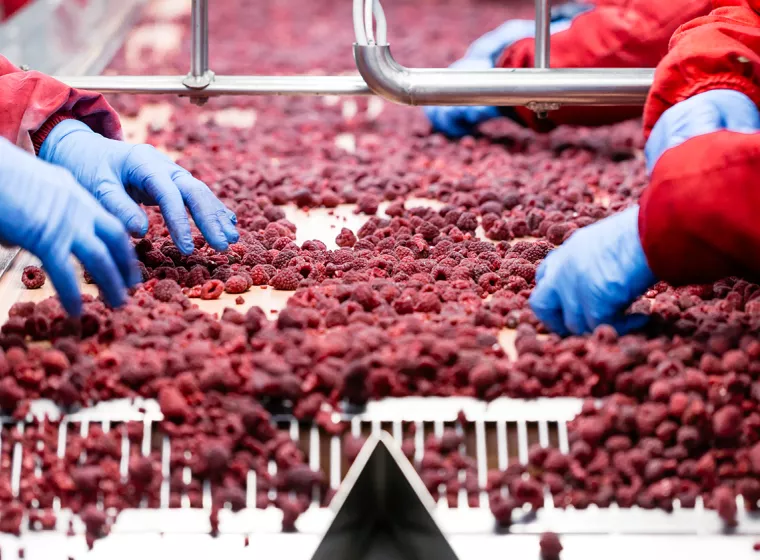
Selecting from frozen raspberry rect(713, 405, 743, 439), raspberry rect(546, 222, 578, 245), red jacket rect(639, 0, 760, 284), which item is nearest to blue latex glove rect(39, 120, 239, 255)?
raspberry rect(546, 222, 578, 245)

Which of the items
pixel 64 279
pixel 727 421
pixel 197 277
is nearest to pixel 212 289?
pixel 197 277

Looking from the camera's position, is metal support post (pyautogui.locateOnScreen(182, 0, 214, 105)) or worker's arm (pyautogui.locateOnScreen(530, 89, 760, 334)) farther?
metal support post (pyautogui.locateOnScreen(182, 0, 214, 105))

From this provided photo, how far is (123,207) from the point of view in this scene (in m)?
1.26

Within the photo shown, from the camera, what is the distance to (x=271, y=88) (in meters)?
1.75

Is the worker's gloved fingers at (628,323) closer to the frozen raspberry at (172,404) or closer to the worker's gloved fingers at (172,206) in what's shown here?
the frozen raspberry at (172,404)

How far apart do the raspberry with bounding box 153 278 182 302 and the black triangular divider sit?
40cm

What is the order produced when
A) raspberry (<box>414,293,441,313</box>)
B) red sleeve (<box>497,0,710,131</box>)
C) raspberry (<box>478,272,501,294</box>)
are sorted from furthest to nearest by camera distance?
1. red sleeve (<box>497,0,710,131</box>)
2. raspberry (<box>478,272,501,294</box>)
3. raspberry (<box>414,293,441,313</box>)

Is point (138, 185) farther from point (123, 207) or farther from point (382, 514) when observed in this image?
point (382, 514)

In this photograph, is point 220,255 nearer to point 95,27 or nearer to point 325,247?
point 325,247

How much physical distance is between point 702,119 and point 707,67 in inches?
5.7

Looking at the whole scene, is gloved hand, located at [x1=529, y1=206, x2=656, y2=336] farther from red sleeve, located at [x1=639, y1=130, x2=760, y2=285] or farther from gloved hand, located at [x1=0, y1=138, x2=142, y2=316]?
gloved hand, located at [x1=0, y1=138, x2=142, y2=316]

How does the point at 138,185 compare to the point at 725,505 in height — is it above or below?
above

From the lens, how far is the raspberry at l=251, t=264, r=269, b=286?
4.20 ft

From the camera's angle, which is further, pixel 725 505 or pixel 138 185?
pixel 138 185
